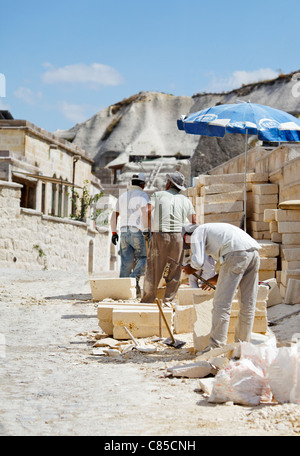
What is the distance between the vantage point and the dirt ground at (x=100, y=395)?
361cm

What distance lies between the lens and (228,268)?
5.45m

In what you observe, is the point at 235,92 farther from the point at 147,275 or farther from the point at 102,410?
the point at 102,410

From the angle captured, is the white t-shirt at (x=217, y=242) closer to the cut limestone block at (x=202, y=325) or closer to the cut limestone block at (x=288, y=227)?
the cut limestone block at (x=202, y=325)

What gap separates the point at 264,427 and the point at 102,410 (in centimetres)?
111

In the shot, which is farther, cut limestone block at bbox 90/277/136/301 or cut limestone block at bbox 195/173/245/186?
cut limestone block at bbox 195/173/245/186

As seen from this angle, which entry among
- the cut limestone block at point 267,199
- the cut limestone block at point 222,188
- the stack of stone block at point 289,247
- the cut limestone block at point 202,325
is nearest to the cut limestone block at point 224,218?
the cut limestone block at point 222,188

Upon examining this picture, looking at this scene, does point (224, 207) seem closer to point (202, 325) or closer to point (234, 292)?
point (202, 325)

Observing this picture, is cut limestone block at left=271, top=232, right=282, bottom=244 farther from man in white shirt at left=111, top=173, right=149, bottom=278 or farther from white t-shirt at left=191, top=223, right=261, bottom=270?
white t-shirt at left=191, top=223, right=261, bottom=270

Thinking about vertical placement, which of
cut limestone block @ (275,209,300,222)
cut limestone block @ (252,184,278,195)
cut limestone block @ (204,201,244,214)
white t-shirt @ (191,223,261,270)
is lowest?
white t-shirt @ (191,223,261,270)

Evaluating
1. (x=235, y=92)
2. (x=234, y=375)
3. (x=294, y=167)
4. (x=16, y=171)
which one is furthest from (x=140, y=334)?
(x=235, y=92)

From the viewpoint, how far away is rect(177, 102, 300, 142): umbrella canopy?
8773mm

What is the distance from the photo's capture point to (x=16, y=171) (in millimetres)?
22141

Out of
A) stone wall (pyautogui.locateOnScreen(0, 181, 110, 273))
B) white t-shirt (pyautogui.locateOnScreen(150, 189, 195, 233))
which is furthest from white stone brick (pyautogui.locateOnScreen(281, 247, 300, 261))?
stone wall (pyautogui.locateOnScreen(0, 181, 110, 273))

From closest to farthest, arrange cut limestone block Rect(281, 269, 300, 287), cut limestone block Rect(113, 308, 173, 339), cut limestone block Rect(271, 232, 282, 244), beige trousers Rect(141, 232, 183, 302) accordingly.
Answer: cut limestone block Rect(113, 308, 173, 339) → beige trousers Rect(141, 232, 183, 302) → cut limestone block Rect(281, 269, 300, 287) → cut limestone block Rect(271, 232, 282, 244)
